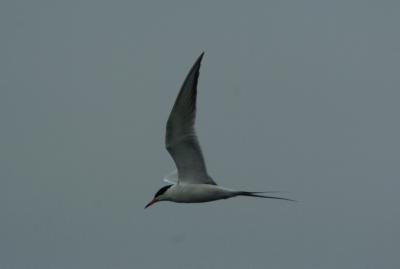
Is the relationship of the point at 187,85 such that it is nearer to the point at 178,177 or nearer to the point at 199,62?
the point at 199,62

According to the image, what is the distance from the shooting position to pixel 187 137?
16516mm

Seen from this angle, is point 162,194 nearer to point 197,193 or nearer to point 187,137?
point 197,193

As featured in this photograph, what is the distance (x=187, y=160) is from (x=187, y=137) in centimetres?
71

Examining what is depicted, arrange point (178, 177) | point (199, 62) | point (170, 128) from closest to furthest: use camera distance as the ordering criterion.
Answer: point (199, 62) → point (170, 128) → point (178, 177)

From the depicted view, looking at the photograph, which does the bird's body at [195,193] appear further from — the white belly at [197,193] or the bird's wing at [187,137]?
the bird's wing at [187,137]

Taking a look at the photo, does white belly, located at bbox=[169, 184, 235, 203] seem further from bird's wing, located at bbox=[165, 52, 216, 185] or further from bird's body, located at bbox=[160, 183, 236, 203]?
bird's wing, located at bbox=[165, 52, 216, 185]

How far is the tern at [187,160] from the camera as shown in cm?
1570

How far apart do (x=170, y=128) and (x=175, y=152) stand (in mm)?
722

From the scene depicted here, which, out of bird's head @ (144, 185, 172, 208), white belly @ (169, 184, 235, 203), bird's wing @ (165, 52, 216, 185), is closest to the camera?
bird's wing @ (165, 52, 216, 185)

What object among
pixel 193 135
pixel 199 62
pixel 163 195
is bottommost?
pixel 163 195

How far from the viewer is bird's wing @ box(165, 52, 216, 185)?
51.0 feet

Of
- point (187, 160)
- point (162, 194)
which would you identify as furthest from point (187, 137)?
point (162, 194)

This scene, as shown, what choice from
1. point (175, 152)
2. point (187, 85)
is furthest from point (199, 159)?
point (187, 85)

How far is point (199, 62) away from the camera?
15133mm
